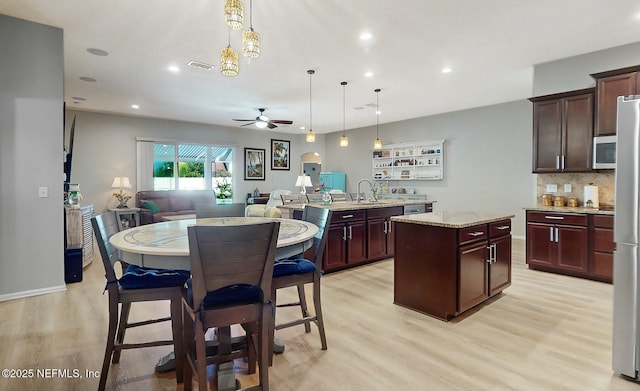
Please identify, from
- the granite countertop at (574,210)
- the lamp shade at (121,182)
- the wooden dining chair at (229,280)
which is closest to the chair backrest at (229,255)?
the wooden dining chair at (229,280)

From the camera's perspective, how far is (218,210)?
3131 mm

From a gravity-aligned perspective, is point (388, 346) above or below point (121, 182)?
below

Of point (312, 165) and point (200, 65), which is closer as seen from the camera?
point (200, 65)

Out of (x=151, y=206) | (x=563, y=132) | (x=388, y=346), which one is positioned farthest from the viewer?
(x=151, y=206)

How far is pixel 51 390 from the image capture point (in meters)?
1.89

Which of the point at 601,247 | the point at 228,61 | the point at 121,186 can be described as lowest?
the point at 601,247

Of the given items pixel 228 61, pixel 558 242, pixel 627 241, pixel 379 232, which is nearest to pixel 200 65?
pixel 228 61

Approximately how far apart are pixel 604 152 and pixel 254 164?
26.4 feet

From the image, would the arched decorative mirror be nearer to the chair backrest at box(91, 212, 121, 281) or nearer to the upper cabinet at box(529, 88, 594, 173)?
the upper cabinet at box(529, 88, 594, 173)

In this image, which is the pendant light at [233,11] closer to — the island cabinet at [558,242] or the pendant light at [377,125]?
the pendant light at [377,125]

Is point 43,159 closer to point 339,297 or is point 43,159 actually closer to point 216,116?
point 339,297

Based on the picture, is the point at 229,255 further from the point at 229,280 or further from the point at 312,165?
the point at 312,165

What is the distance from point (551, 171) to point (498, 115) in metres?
3.00

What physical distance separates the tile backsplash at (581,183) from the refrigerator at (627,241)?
2741 mm
